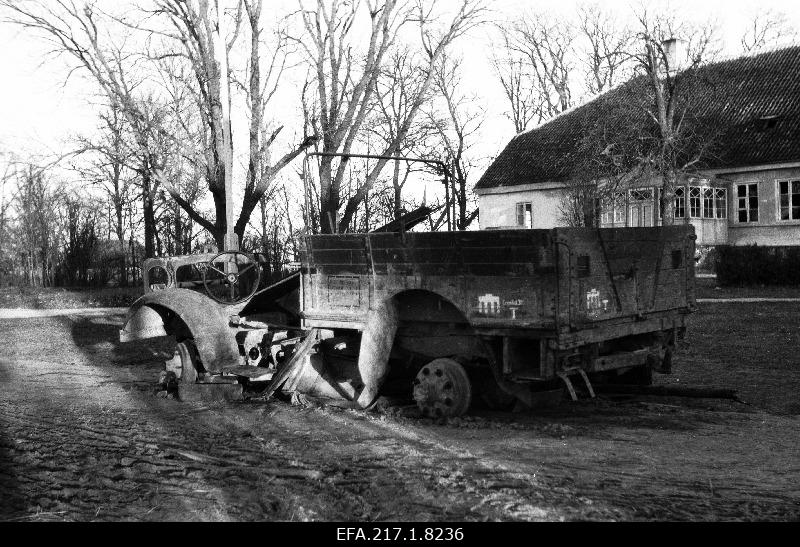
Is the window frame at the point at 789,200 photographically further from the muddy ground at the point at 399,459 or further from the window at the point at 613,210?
the muddy ground at the point at 399,459

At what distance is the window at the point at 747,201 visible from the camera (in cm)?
3197

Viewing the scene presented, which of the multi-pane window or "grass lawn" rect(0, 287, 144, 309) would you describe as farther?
the multi-pane window

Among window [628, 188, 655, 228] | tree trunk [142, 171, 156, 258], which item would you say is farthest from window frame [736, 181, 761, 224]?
tree trunk [142, 171, 156, 258]

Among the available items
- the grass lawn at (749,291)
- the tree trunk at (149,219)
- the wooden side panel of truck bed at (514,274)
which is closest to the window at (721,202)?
the grass lawn at (749,291)

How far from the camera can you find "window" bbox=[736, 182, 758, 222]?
32.0 metres

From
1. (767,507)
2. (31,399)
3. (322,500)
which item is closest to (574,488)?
(767,507)

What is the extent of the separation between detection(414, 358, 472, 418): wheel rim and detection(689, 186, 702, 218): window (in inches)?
1042

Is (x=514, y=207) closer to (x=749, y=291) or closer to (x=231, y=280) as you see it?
(x=749, y=291)

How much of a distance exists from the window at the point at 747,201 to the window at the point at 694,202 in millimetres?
1494

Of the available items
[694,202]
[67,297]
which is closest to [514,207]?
[694,202]

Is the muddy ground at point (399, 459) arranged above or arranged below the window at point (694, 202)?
below

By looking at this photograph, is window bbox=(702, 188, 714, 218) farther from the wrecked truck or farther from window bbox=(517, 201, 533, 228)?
the wrecked truck

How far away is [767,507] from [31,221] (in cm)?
3172

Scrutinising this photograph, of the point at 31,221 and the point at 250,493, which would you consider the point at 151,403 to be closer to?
the point at 250,493
